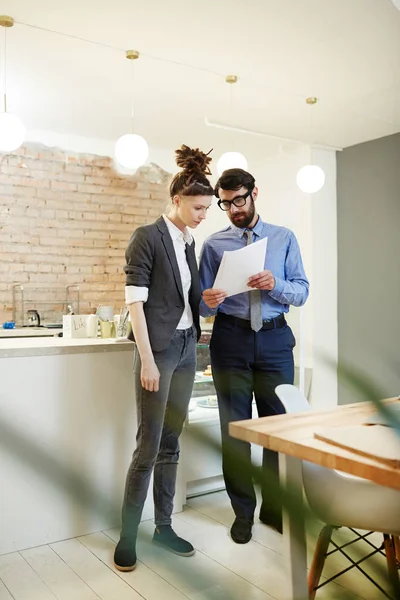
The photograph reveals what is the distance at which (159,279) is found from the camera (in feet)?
7.43

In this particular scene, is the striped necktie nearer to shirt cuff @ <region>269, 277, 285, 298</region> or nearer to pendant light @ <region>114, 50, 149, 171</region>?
shirt cuff @ <region>269, 277, 285, 298</region>

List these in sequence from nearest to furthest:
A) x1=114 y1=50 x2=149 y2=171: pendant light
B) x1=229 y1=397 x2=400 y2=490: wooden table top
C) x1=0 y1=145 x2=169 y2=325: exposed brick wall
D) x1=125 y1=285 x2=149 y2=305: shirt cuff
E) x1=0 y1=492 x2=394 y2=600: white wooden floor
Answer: x1=229 y1=397 x2=400 y2=490: wooden table top → x1=0 y1=492 x2=394 y2=600: white wooden floor → x1=125 y1=285 x2=149 y2=305: shirt cuff → x1=114 y1=50 x2=149 y2=171: pendant light → x1=0 y1=145 x2=169 y2=325: exposed brick wall

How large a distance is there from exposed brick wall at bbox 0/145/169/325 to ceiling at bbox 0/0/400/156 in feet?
1.45

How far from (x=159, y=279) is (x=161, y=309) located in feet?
0.37

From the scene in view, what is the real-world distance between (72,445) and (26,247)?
3.01 m

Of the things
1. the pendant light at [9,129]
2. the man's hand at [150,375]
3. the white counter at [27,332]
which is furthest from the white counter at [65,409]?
the white counter at [27,332]

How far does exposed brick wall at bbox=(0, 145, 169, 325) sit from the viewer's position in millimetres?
5125

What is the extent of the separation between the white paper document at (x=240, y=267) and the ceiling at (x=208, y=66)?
4.00 ft

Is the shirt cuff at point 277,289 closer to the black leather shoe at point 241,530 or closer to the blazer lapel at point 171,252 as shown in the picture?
the blazer lapel at point 171,252

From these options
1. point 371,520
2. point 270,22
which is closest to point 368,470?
point 371,520

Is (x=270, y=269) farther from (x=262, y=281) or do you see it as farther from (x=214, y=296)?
(x=214, y=296)

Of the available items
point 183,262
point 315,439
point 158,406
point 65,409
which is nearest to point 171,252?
point 183,262

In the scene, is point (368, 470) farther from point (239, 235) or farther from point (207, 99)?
point (207, 99)

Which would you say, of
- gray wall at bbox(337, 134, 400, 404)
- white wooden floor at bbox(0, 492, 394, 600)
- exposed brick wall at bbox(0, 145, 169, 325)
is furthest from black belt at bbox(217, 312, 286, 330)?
exposed brick wall at bbox(0, 145, 169, 325)
